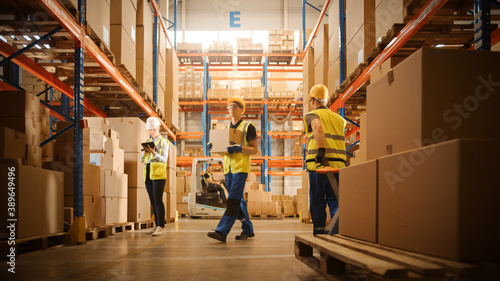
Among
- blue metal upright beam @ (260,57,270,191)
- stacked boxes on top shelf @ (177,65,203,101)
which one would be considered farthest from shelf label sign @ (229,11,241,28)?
stacked boxes on top shelf @ (177,65,203,101)

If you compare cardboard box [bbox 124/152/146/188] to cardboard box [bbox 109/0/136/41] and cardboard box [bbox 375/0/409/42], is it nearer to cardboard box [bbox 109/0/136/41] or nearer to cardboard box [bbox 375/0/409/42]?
cardboard box [bbox 109/0/136/41]

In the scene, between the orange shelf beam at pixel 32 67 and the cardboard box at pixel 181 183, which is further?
the cardboard box at pixel 181 183

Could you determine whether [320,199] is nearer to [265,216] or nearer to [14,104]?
[14,104]

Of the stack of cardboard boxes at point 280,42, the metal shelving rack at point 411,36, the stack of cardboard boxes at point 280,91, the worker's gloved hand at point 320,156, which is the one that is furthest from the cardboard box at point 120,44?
the stack of cardboard boxes at point 280,42

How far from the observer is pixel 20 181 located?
386 cm

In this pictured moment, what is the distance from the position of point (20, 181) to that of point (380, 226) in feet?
11.0

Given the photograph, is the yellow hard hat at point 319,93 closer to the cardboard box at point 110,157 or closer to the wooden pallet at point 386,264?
the wooden pallet at point 386,264

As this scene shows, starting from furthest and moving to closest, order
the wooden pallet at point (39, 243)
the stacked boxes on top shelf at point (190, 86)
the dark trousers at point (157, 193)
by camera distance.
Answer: the stacked boxes on top shelf at point (190, 86) → the dark trousers at point (157, 193) → the wooden pallet at point (39, 243)

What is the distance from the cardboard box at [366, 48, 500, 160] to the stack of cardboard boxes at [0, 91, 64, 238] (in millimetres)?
3468

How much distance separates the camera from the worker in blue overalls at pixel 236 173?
16.0ft

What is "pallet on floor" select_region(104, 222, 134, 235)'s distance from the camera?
6.40m

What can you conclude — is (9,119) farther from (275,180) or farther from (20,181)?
(275,180)

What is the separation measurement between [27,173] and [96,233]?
6.29 ft

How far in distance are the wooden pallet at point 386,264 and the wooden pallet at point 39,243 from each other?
2.91 metres
